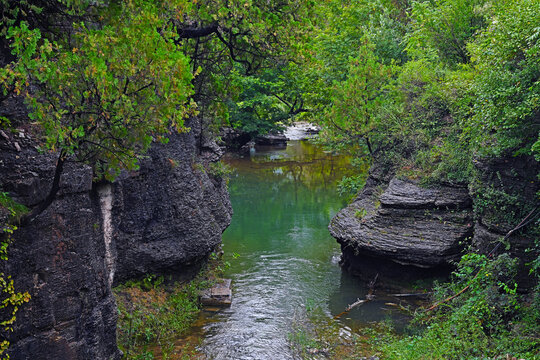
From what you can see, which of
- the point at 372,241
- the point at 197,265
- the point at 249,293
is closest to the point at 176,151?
the point at 197,265

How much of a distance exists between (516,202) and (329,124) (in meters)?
11.2

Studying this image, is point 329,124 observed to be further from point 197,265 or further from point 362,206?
point 197,265

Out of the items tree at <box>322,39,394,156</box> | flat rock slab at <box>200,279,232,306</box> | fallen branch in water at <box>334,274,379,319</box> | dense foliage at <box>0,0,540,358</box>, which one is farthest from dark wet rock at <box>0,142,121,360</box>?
tree at <box>322,39,394,156</box>

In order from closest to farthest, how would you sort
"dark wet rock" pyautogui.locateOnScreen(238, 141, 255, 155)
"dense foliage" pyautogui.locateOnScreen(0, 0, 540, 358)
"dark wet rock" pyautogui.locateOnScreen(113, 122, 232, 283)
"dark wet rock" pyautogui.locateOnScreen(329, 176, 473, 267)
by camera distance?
"dense foliage" pyautogui.locateOnScreen(0, 0, 540, 358) → "dark wet rock" pyautogui.locateOnScreen(113, 122, 232, 283) → "dark wet rock" pyautogui.locateOnScreen(329, 176, 473, 267) → "dark wet rock" pyautogui.locateOnScreen(238, 141, 255, 155)

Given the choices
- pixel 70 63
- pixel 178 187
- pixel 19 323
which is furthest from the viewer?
pixel 178 187

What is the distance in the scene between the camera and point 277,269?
57.3ft

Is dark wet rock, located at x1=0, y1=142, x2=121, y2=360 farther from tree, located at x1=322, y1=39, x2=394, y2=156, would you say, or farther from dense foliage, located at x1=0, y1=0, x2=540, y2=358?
tree, located at x1=322, y1=39, x2=394, y2=156

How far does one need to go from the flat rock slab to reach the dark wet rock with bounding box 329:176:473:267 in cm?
438

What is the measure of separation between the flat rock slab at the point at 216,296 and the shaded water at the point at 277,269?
0.31m

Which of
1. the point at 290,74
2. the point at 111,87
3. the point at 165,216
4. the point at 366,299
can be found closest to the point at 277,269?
the point at 366,299

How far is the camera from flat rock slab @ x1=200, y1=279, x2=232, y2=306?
1441 centimetres

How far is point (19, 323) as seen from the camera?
Result: 7.52 metres

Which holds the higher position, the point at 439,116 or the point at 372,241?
the point at 439,116

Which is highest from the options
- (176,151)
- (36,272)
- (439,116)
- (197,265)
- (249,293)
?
(439,116)
